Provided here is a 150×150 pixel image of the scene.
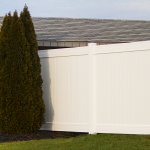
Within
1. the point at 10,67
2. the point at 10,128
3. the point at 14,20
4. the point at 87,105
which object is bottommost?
the point at 10,128

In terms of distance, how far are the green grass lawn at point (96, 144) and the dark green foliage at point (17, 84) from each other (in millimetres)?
762

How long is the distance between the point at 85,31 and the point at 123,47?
172 inches

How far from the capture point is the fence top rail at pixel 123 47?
5.45m

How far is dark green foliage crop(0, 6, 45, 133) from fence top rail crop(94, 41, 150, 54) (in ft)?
5.37

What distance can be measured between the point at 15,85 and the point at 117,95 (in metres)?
2.31

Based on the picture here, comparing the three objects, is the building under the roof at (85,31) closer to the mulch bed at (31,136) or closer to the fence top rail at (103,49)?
the fence top rail at (103,49)

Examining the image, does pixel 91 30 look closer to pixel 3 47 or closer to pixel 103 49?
pixel 103 49

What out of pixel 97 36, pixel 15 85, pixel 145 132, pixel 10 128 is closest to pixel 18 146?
pixel 10 128

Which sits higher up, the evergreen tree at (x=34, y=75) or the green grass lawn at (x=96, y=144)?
the evergreen tree at (x=34, y=75)

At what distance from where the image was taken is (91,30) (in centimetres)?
992

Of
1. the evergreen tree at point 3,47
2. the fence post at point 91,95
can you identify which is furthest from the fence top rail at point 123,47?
the evergreen tree at point 3,47

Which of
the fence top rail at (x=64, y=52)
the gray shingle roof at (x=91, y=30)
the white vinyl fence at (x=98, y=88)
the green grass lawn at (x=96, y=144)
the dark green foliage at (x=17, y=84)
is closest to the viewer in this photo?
the green grass lawn at (x=96, y=144)

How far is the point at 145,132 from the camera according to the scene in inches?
213

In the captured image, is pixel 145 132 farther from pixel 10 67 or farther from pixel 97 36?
pixel 97 36
